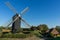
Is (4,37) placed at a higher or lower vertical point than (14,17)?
lower

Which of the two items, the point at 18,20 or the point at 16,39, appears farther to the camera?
the point at 18,20

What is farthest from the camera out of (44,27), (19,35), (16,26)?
(44,27)

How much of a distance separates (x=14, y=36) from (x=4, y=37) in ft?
8.38

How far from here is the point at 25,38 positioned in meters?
40.3

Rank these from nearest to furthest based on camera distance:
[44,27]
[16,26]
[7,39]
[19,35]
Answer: [7,39]
[19,35]
[16,26]
[44,27]

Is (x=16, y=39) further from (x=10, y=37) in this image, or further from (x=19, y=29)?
(x=19, y=29)

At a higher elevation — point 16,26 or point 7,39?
point 16,26

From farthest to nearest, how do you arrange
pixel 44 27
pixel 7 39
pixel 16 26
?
pixel 44 27 → pixel 16 26 → pixel 7 39

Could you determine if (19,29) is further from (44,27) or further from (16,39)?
(44,27)

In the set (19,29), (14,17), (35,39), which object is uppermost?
(14,17)

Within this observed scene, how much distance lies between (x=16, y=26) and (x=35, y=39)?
814 centimetres

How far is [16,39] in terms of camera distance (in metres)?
39.1

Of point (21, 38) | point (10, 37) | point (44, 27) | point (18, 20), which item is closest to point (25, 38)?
point (21, 38)

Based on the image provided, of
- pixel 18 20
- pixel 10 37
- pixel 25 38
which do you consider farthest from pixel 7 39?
pixel 18 20
